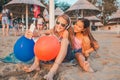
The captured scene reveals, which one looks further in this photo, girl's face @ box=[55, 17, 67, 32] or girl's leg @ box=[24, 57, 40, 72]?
girl's face @ box=[55, 17, 67, 32]

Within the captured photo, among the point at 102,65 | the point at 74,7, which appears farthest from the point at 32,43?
the point at 74,7

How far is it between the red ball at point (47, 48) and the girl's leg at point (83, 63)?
0.54 metres

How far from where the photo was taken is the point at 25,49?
478cm

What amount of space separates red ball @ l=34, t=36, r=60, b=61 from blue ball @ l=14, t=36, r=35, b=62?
0.37 m

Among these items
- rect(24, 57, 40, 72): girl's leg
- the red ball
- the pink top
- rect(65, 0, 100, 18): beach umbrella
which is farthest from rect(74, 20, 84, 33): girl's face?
rect(65, 0, 100, 18): beach umbrella

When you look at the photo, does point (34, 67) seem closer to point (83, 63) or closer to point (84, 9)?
point (83, 63)

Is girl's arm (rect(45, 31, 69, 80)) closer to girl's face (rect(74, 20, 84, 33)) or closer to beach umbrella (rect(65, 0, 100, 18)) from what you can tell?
girl's face (rect(74, 20, 84, 33))

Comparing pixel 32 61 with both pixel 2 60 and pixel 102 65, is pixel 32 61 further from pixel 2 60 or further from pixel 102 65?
pixel 102 65

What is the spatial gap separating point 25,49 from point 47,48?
56 cm

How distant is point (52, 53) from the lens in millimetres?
4383

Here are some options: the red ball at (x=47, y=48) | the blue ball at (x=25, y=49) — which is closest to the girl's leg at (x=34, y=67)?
the red ball at (x=47, y=48)

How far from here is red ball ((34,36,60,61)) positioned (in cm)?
438

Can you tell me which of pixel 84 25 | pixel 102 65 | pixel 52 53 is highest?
pixel 84 25

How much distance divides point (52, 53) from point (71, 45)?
533 millimetres
